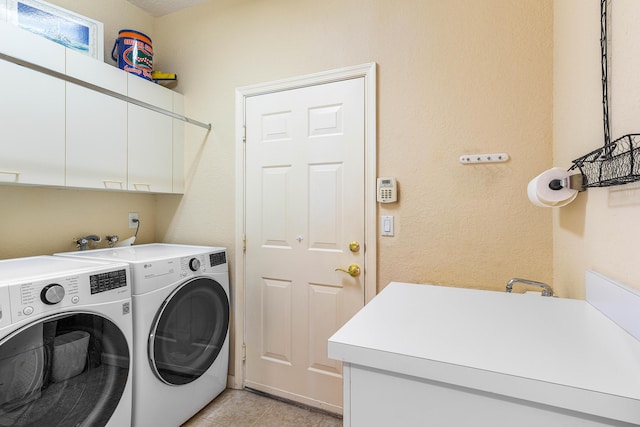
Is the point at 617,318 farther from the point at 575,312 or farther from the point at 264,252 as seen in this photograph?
the point at 264,252

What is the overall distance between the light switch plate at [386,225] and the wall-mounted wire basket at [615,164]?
967 millimetres

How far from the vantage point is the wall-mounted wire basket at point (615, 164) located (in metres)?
0.70

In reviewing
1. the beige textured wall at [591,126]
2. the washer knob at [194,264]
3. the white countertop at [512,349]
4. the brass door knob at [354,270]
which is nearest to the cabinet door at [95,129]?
the washer knob at [194,264]

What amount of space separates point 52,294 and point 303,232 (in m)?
1.27

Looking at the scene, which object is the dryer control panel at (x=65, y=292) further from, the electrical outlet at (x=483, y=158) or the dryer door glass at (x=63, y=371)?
the electrical outlet at (x=483, y=158)

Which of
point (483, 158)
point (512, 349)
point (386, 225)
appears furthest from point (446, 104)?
point (512, 349)

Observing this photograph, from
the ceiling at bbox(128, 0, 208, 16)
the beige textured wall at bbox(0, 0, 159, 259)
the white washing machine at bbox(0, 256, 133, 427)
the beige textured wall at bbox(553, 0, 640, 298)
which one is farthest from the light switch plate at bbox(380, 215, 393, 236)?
the ceiling at bbox(128, 0, 208, 16)

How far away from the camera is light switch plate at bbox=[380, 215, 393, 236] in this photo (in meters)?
1.86

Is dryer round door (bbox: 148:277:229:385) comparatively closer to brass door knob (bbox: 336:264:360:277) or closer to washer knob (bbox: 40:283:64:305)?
washer knob (bbox: 40:283:64:305)

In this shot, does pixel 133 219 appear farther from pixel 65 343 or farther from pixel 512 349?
pixel 512 349

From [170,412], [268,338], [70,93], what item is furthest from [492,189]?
[70,93]

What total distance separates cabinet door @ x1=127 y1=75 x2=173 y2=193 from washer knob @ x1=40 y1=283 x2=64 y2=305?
965mm

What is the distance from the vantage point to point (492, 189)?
5.34ft

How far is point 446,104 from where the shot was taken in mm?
1722
